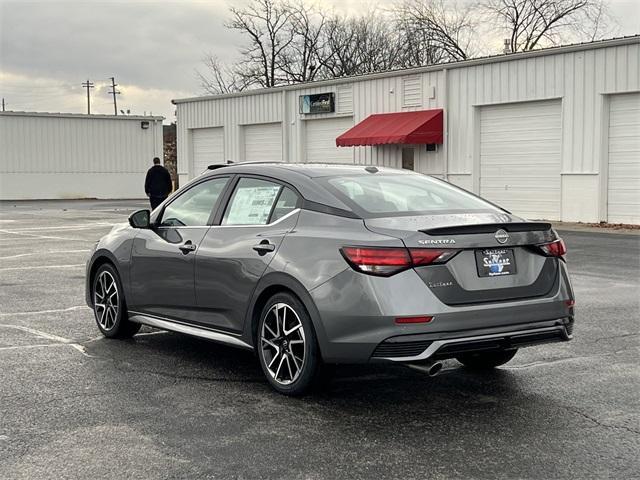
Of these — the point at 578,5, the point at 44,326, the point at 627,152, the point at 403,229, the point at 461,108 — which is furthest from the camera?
the point at 578,5

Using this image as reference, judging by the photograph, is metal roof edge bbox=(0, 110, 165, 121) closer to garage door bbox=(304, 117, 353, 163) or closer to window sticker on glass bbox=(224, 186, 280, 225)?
garage door bbox=(304, 117, 353, 163)

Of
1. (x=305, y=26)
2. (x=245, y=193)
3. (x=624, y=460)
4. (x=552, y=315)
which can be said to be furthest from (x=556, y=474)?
(x=305, y=26)

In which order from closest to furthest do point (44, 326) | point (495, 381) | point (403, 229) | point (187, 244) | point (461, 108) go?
point (403, 229)
point (495, 381)
point (187, 244)
point (44, 326)
point (461, 108)

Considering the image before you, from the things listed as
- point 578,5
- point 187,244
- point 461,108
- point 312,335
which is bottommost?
point 312,335

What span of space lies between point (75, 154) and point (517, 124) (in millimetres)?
29083

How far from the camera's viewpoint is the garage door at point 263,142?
1298 inches

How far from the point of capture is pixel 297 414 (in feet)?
17.0

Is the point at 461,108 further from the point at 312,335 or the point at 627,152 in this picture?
the point at 312,335

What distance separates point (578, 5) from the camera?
4516cm

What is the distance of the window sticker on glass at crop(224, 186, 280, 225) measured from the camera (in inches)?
237

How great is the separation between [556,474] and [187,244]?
11.0 feet

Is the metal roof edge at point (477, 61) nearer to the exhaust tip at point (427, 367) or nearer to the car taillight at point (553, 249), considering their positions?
the car taillight at point (553, 249)

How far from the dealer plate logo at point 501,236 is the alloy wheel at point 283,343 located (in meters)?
1.35

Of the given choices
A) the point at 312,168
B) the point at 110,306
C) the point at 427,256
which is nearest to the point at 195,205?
the point at 312,168
